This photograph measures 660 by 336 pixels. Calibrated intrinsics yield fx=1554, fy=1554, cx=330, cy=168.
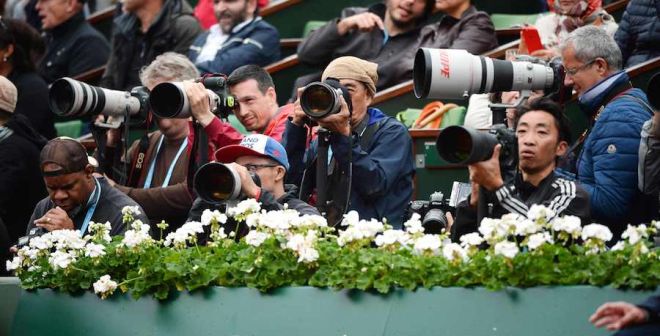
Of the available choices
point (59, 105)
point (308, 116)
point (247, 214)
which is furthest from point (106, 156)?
point (247, 214)

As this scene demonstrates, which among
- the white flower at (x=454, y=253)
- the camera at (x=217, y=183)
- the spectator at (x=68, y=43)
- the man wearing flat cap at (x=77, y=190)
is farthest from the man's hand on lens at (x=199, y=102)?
the spectator at (x=68, y=43)

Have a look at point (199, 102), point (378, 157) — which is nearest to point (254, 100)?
point (199, 102)

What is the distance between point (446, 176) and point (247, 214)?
290cm

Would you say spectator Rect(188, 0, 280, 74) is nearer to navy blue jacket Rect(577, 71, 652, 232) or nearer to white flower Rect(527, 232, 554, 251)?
navy blue jacket Rect(577, 71, 652, 232)

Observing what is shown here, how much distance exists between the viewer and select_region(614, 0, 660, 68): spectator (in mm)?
9086

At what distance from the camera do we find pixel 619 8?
10.3 meters

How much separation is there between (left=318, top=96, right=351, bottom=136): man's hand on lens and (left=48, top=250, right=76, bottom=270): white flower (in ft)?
4.48

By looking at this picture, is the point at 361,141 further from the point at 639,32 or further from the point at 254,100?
the point at 639,32

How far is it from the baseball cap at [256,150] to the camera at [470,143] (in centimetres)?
130

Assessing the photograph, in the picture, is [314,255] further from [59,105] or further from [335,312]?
[59,105]

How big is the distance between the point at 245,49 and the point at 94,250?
14.3ft

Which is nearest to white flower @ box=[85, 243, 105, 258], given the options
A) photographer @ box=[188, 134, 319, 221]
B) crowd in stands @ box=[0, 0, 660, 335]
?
crowd in stands @ box=[0, 0, 660, 335]

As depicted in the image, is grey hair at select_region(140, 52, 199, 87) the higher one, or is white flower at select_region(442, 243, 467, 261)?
white flower at select_region(442, 243, 467, 261)

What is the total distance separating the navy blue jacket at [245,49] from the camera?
1081 centimetres
